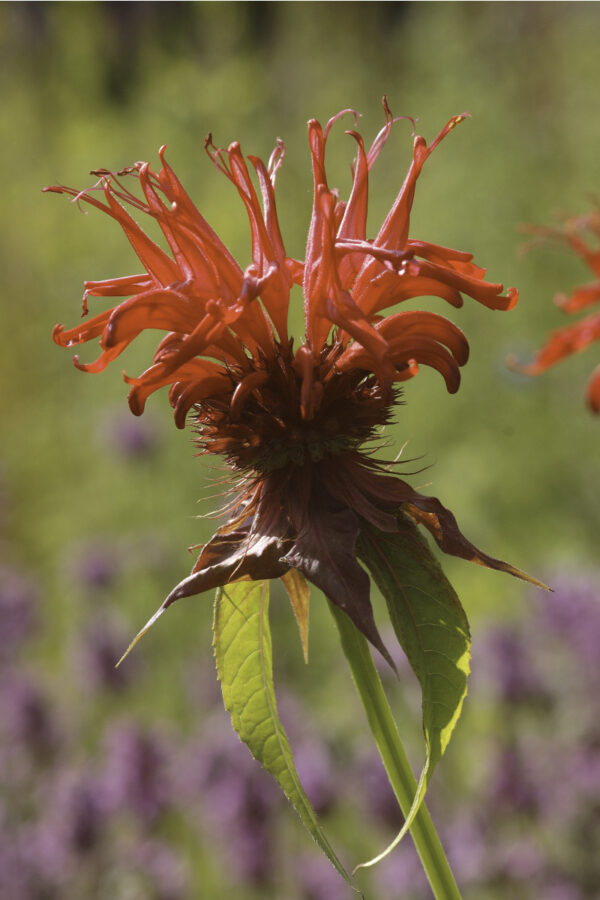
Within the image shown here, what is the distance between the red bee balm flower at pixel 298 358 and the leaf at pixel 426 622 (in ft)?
0.07

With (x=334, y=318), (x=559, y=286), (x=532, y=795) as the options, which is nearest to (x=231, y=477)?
(x=334, y=318)

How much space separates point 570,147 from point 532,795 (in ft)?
11.0

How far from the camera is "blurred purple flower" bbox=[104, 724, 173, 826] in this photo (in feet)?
6.51

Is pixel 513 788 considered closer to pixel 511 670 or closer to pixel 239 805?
pixel 511 670

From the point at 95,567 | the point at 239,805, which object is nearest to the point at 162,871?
the point at 239,805

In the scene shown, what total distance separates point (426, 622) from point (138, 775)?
148 cm

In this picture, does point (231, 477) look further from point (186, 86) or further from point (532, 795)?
point (186, 86)

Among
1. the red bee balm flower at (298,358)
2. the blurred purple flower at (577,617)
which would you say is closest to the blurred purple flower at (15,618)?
the blurred purple flower at (577,617)

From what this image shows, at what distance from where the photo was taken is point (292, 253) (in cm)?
457

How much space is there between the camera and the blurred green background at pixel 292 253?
3227 millimetres

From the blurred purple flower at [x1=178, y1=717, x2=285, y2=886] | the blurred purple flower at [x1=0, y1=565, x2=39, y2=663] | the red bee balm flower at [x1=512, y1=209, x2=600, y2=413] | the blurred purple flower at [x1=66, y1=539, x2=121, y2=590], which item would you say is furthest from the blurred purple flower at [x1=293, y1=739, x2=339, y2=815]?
the red bee balm flower at [x1=512, y1=209, x2=600, y2=413]

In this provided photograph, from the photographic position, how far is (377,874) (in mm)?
2070

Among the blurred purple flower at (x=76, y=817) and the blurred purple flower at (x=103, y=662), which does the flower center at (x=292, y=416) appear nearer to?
the blurred purple flower at (x=76, y=817)

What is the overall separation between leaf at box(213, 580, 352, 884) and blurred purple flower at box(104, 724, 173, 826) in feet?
4.43
